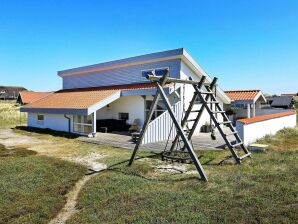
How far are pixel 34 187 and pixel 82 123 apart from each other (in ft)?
37.9

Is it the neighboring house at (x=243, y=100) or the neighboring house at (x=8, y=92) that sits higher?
the neighboring house at (x=8, y=92)

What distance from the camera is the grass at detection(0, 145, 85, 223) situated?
544 cm

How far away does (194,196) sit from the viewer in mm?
6117

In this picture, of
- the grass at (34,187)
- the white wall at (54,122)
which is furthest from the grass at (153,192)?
the white wall at (54,122)

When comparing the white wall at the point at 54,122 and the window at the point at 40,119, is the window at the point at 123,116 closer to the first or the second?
the white wall at the point at 54,122

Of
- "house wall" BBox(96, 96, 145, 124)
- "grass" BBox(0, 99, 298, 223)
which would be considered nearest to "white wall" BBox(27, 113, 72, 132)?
"house wall" BBox(96, 96, 145, 124)

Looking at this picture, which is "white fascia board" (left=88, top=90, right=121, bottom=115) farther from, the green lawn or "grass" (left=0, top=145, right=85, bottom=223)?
the green lawn

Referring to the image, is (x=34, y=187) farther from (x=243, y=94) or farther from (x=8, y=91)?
(x=8, y=91)

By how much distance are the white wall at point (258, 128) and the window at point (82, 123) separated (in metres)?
10.4

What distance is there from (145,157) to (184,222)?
5.81 meters

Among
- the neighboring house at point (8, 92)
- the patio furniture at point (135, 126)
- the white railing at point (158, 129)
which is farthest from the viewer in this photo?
the neighboring house at point (8, 92)

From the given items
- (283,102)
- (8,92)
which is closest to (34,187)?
(283,102)

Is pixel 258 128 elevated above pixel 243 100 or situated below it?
below

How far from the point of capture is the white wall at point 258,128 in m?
12.2
